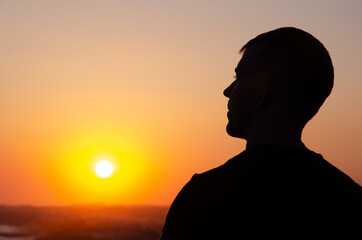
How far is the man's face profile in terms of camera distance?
2377mm

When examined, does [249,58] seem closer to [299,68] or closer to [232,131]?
[299,68]

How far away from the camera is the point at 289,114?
2.34 metres

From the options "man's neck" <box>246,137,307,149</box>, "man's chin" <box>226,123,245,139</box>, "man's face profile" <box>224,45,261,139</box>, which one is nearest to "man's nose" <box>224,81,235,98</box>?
"man's face profile" <box>224,45,261,139</box>

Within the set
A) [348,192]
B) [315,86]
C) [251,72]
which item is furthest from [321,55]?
[348,192]

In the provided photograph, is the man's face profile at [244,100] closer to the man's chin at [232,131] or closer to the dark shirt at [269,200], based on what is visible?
the man's chin at [232,131]

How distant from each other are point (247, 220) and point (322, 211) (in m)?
0.34

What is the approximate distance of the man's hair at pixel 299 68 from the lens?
7.74ft

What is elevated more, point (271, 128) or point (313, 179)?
point (271, 128)

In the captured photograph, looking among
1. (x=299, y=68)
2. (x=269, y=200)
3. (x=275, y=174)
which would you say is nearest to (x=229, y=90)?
(x=299, y=68)

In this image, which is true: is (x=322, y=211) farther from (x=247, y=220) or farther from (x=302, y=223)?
(x=247, y=220)

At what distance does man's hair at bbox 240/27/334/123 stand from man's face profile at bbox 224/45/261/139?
69 mm

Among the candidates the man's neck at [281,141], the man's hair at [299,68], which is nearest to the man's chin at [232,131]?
the man's neck at [281,141]

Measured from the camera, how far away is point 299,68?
7.83 feet

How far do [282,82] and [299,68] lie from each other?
0.40 ft
